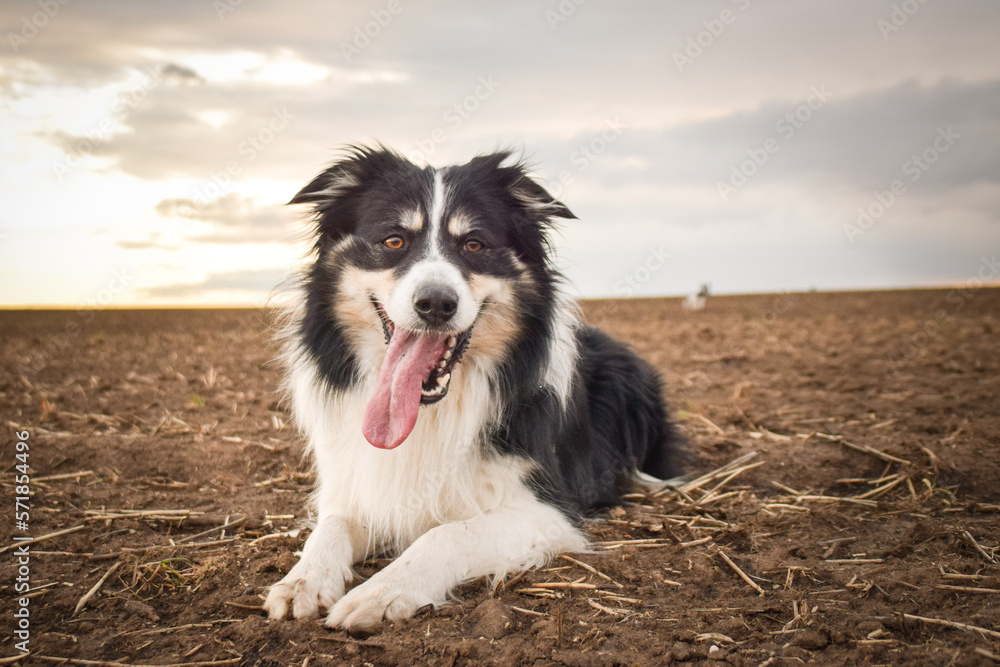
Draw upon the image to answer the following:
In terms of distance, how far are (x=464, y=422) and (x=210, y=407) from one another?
4.52 meters

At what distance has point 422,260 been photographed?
335 cm

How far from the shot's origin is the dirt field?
2557 millimetres

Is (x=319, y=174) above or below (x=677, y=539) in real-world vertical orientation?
above

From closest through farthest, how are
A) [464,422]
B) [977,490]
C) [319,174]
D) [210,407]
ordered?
[464,422]
[319,174]
[977,490]
[210,407]

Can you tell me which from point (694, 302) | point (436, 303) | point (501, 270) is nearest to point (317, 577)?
point (436, 303)

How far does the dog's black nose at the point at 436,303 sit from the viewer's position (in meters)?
3.03

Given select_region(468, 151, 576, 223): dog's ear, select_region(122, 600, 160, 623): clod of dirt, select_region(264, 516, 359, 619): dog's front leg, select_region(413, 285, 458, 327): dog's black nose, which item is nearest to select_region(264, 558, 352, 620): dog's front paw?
select_region(264, 516, 359, 619): dog's front leg

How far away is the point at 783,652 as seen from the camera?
96.7 inches

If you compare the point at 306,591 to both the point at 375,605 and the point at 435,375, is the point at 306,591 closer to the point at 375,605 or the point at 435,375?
the point at 375,605

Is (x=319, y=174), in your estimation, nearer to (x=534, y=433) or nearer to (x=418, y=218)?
(x=418, y=218)

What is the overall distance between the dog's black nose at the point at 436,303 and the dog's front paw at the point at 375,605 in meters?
1.18

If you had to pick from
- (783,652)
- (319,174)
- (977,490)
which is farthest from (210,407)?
(977,490)

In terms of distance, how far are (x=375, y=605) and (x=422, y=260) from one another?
1634 millimetres

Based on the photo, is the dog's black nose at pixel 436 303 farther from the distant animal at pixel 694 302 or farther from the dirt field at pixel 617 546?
the distant animal at pixel 694 302
